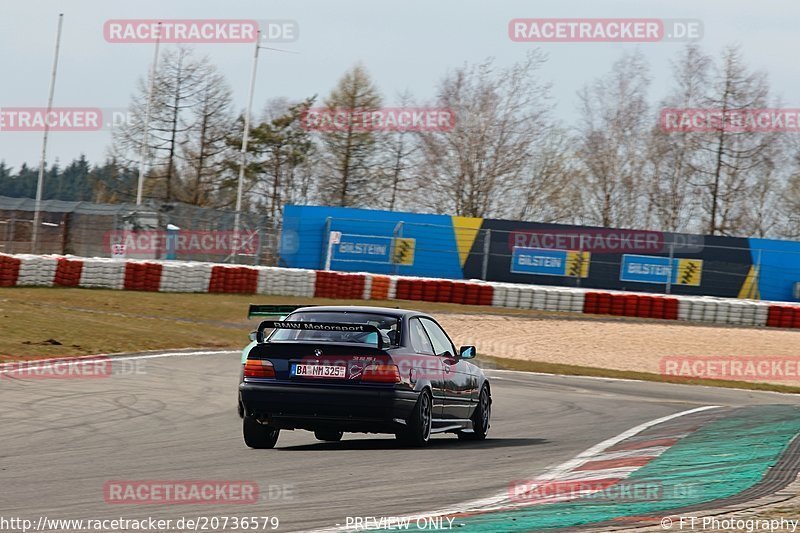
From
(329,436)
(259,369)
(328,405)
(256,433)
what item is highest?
(259,369)

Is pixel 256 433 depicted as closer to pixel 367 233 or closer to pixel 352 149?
pixel 367 233

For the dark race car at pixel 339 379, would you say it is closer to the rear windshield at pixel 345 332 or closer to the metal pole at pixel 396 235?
the rear windshield at pixel 345 332

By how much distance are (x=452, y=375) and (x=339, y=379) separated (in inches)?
68.4

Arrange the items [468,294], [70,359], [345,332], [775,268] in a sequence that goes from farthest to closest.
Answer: [775,268]
[468,294]
[70,359]
[345,332]

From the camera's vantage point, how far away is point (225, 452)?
9492mm

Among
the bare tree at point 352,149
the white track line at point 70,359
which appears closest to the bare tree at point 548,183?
the bare tree at point 352,149

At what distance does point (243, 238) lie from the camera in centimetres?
4150

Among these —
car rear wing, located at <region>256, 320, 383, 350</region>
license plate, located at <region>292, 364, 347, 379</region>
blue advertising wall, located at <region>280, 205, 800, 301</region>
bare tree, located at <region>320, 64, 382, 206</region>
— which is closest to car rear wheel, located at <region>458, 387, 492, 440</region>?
car rear wing, located at <region>256, 320, 383, 350</region>

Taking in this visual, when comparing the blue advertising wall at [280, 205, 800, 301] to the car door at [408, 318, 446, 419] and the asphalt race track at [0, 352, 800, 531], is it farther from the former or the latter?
the car door at [408, 318, 446, 419]

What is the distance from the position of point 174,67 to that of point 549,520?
200ft

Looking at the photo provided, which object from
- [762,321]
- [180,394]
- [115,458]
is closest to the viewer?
[115,458]

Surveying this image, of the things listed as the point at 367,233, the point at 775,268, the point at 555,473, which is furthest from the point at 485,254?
the point at 555,473

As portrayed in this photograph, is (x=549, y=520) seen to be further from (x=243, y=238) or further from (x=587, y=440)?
(x=243, y=238)

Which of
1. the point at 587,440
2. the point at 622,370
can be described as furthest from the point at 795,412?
the point at 622,370
